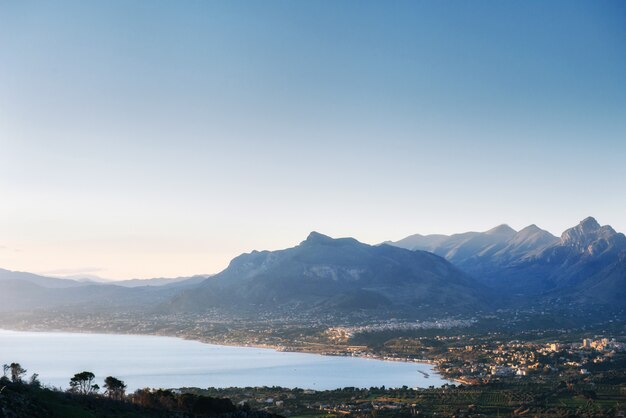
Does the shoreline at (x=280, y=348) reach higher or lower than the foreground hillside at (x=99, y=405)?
lower

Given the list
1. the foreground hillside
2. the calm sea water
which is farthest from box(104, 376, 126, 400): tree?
the calm sea water

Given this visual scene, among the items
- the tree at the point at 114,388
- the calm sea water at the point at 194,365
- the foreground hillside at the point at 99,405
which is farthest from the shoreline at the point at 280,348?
the tree at the point at 114,388

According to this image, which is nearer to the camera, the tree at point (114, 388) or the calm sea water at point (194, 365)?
the tree at point (114, 388)

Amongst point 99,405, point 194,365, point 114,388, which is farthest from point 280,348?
point 99,405

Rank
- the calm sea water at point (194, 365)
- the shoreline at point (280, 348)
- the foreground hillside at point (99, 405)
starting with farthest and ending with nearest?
the shoreline at point (280, 348) < the calm sea water at point (194, 365) < the foreground hillside at point (99, 405)

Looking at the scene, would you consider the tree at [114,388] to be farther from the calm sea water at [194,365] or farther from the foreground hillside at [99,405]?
the calm sea water at [194,365]

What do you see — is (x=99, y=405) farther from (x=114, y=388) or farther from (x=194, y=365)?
(x=194, y=365)

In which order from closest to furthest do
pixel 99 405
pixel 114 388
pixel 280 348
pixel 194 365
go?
pixel 99 405, pixel 114 388, pixel 194 365, pixel 280 348

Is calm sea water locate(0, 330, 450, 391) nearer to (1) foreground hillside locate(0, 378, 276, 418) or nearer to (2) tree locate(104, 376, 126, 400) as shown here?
(2) tree locate(104, 376, 126, 400)

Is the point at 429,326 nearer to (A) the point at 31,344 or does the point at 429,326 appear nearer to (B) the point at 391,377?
(B) the point at 391,377

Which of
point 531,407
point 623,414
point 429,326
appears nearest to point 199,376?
point 531,407
